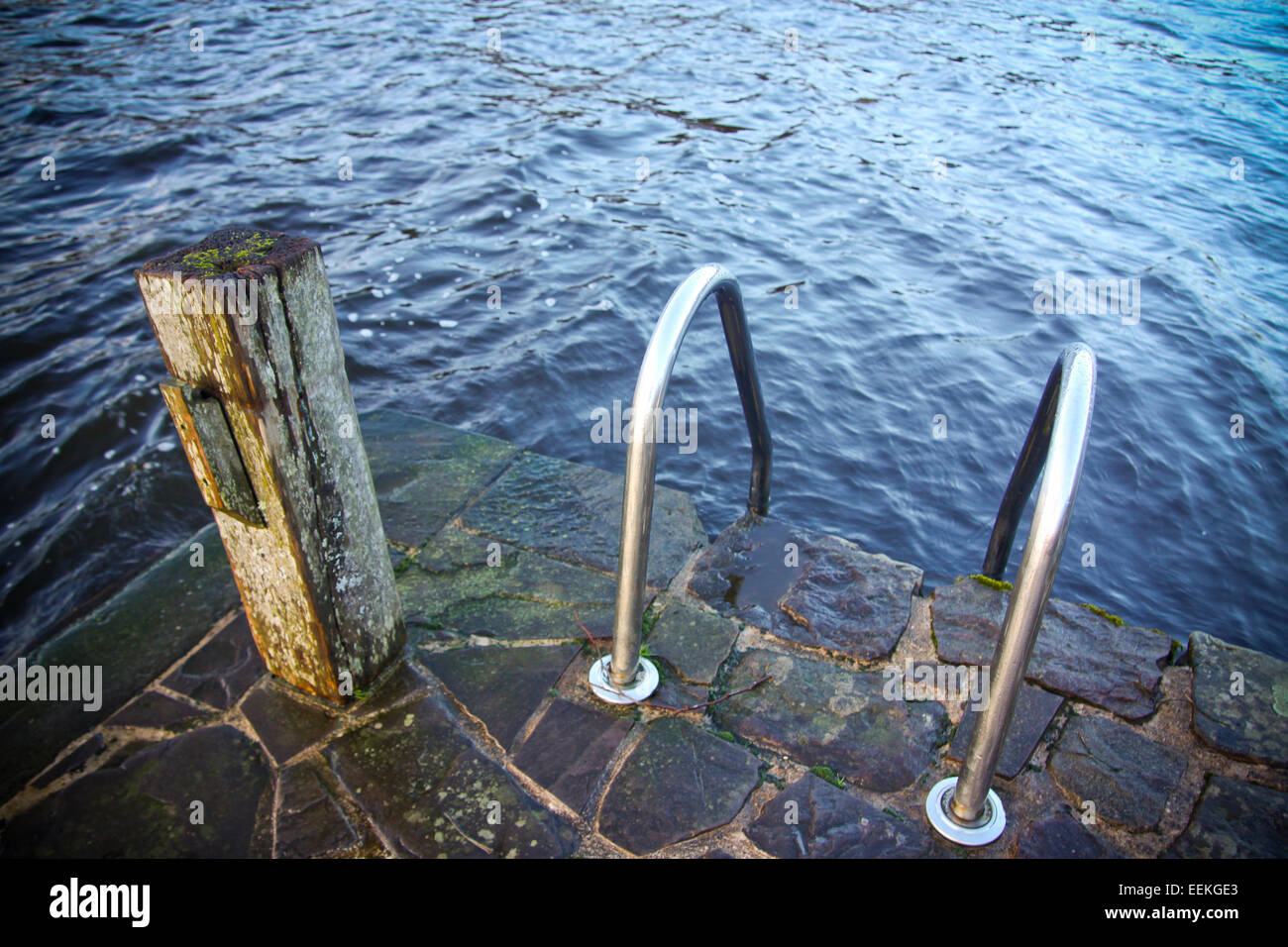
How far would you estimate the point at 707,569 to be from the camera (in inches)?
134

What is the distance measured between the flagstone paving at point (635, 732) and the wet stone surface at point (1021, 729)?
0.04 feet

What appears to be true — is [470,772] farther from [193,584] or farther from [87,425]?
[87,425]

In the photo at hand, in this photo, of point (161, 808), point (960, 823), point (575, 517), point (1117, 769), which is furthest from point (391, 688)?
point (1117, 769)

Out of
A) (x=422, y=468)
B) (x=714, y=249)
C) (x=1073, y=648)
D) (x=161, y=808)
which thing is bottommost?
(x=714, y=249)

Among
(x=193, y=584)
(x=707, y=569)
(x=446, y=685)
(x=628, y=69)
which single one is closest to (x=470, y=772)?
(x=446, y=685)

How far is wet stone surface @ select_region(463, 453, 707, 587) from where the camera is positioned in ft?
11.4

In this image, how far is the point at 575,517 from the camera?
3.69 metres

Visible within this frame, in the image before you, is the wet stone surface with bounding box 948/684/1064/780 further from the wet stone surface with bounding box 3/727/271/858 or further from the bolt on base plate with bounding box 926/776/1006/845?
the wet stone surface with bounding box 3/727/271/858

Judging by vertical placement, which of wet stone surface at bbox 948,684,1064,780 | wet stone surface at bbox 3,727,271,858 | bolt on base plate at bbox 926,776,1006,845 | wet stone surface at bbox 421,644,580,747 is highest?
bolt on base plate at bbox 926,776,1006,845

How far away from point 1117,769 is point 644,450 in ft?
5.80

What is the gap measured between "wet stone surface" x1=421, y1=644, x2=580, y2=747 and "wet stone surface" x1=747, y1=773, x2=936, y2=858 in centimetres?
85

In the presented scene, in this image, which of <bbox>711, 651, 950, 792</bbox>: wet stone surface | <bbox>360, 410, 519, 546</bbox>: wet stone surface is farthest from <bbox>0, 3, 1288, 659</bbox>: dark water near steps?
<bbox>711, 651, 950, 792</bbox>: wet stone surface

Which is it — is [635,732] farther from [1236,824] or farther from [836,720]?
[1236,824]
